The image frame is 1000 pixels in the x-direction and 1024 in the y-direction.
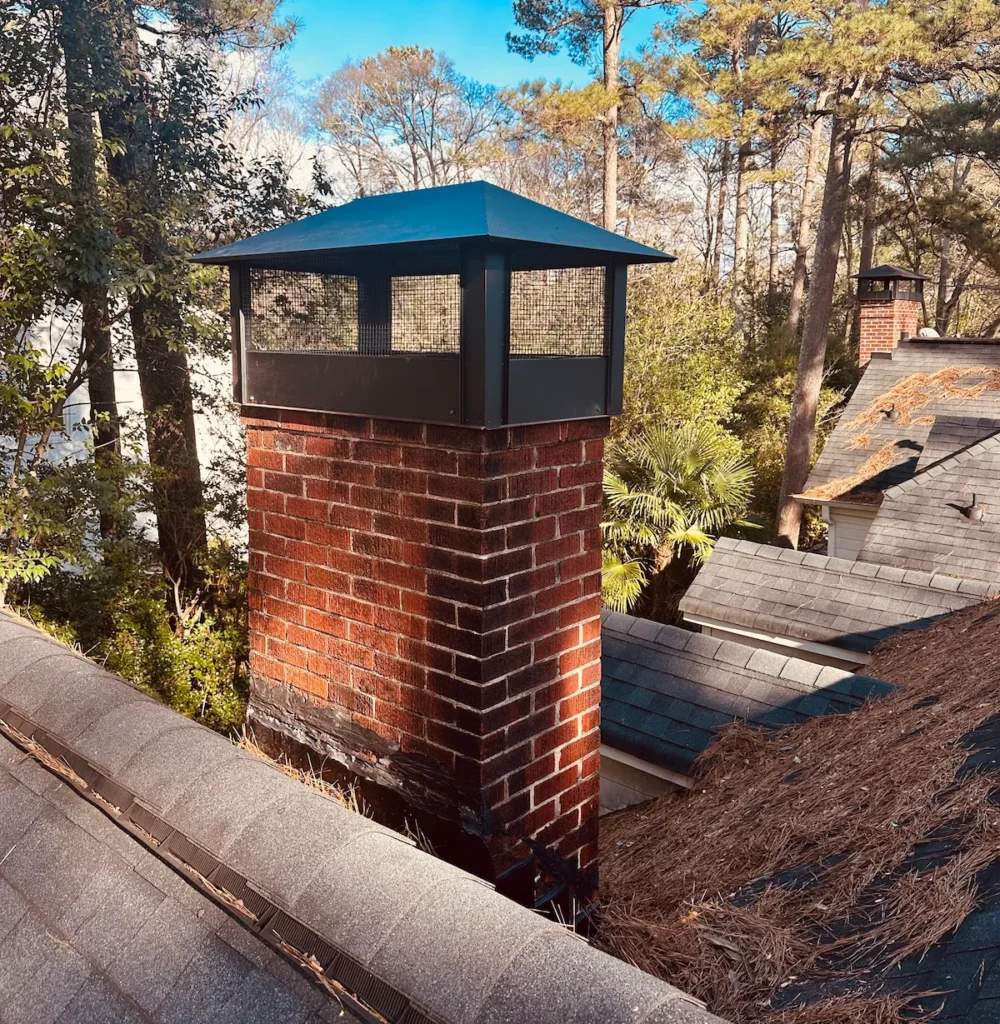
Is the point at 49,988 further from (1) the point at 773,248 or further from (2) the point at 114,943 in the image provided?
(1) the point at 773,248

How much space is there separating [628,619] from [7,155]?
19.1ft

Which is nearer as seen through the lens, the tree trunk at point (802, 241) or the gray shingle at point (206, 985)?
the gray shingle at point (206, 985)

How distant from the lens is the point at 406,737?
204cm

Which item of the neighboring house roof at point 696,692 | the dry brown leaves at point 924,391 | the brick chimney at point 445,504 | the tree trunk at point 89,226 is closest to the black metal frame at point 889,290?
the dry brown leaves at point 924,391

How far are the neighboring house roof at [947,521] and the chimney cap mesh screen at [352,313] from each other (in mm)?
8944

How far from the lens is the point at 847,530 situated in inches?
572

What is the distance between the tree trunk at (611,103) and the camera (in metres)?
17.2

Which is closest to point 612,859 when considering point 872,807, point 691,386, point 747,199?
point 872,807

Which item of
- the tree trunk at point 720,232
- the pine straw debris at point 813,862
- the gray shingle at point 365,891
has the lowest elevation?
the pine straw debris at point 813,862

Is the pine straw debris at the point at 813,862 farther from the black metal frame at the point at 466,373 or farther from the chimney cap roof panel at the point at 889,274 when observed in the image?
the chimney cap roof panel at the point at 889,274

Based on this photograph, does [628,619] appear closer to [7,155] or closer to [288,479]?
[288,479]

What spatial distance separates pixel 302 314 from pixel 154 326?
6196 millimetres

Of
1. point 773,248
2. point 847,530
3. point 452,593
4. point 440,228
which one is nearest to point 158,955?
point 452,593

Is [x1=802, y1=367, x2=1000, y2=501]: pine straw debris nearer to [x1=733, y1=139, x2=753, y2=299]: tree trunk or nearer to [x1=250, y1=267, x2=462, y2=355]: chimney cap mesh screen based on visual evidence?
[x1=733, y1=139, x2=753, y2=299]: tree trunk
